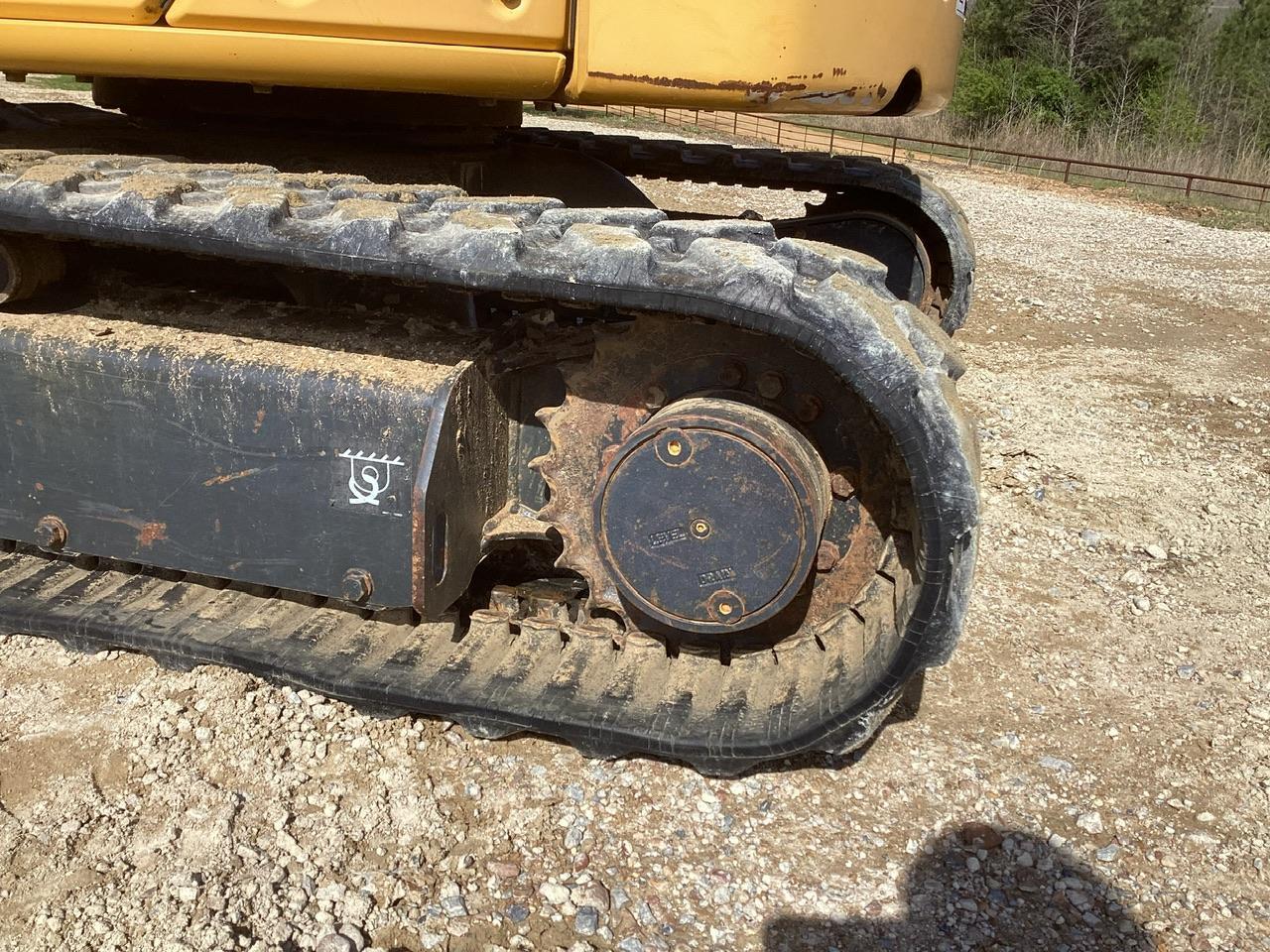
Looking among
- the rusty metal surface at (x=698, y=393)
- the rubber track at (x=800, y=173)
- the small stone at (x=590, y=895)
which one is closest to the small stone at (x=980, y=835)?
the rusty metal surface at (x=698, y=393)

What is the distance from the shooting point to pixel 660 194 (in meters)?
10.2

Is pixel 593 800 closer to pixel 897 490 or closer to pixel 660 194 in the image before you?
pixel 897 490

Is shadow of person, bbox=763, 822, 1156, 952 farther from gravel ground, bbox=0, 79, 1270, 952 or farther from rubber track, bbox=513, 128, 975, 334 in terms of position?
rubber track, bbox=513, 128, 975, 334

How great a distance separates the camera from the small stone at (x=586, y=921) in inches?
82.4

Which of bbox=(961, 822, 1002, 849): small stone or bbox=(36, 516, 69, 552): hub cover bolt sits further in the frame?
bbox=(36, 516, 69, 552): hub cover bolt

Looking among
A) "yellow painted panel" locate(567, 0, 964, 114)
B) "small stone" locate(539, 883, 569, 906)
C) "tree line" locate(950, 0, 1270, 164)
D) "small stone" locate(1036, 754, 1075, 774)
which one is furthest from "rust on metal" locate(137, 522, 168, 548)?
"tree line" locate(950, 0, 1270, 164)

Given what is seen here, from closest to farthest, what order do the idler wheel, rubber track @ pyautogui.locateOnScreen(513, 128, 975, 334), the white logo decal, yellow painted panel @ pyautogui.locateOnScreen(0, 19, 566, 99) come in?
yellow painted panel @ pyautogui.locateOnScreen(0, 19, 566, 99), the idler wheel, the white logo decal, rubber track @ pyautogui.locateOnScreen(513, 128, 975, 334)

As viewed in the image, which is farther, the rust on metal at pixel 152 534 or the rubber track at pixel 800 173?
the rubber track at pixel 800 173

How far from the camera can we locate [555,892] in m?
2.17

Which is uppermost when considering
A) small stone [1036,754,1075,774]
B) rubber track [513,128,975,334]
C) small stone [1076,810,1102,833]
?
rubber track [513,128,975,334]

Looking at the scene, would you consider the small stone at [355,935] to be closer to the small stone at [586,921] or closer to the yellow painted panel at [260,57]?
the small stone at [586,921]

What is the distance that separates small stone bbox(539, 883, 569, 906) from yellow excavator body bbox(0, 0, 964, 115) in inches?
63.4

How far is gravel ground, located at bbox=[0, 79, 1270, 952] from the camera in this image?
6.90 feet

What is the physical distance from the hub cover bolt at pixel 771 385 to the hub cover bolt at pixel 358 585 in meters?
0.98
